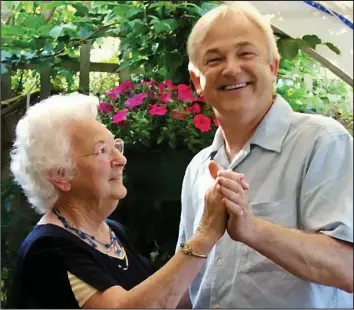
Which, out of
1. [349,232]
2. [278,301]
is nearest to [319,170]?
[349,232]

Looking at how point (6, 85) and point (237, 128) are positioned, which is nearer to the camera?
point (237, 128)

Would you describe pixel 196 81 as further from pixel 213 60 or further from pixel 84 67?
pixel 84 67

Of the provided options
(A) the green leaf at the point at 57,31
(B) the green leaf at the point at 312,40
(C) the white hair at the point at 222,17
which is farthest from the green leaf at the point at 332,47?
(A) the green leaf at the point at 57,31

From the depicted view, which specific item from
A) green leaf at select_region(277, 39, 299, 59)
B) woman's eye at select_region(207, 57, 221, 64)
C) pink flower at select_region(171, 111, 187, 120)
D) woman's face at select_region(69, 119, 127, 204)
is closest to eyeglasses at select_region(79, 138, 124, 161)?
woman's face at select_region(69, 119, 127, 204)

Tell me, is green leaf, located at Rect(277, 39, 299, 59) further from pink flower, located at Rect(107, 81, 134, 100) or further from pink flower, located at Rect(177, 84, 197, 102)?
pink flower, located at Rect(107, 81, 134, 100)

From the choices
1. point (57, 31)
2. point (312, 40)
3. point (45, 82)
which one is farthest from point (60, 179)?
point (312, 40)

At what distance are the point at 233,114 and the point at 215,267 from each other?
0.84ft

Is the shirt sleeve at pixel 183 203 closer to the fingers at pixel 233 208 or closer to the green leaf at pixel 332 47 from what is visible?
the fingers at pixel 233 208

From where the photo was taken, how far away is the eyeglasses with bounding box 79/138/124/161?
93 cm

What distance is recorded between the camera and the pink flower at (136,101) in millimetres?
994

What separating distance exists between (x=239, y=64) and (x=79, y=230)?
0.39 meters

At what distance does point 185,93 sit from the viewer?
0.97 meters

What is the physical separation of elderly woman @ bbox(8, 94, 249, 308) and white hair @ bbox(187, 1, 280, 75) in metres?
0.21

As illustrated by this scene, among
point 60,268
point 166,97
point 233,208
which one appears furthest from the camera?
point 166,97
